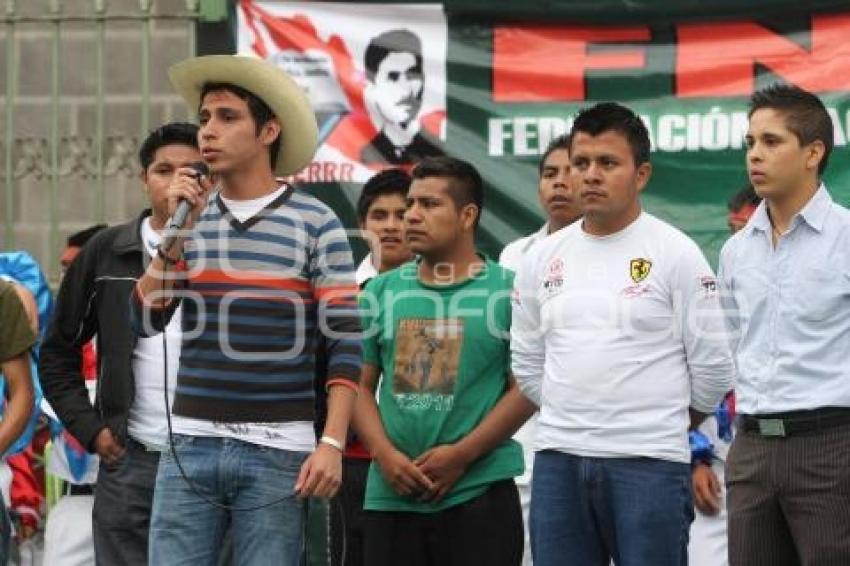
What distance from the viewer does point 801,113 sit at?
19.8 ft

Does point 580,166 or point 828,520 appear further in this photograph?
point 580,166

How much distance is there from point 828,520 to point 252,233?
2017 mm

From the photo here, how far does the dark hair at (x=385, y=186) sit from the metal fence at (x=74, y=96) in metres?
1.79

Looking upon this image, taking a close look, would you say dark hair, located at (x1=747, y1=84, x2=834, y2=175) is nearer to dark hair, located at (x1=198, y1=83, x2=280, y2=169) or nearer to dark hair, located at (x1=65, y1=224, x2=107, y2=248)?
dark hair, located at (x1=198, y1=83, x2=280, y2=169)

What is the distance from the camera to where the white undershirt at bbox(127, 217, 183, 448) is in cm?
664

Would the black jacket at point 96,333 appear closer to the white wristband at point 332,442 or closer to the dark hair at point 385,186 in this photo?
the dark hair at point 385,186

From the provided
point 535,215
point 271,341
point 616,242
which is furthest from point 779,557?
point 535,215

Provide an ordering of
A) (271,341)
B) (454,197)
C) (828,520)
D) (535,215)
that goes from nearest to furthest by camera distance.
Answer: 1. (271,341)
2. (828,520)
3. (454,197)
4. (535,215)

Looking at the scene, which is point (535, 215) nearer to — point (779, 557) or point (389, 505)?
point (389, 505)

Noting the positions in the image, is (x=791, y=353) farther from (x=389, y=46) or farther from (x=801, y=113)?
(x=389, y=46)

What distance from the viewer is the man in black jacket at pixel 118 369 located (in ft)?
21.9

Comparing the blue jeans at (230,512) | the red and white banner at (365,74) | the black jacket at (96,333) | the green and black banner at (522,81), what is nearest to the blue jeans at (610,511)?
the blue jeans at (230,512)

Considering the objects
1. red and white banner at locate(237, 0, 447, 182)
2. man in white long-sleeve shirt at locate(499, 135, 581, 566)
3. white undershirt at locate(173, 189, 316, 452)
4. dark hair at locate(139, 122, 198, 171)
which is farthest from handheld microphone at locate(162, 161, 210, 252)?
red and white banner at locate(237, 0, 447, 182)

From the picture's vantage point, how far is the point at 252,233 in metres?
5.36
